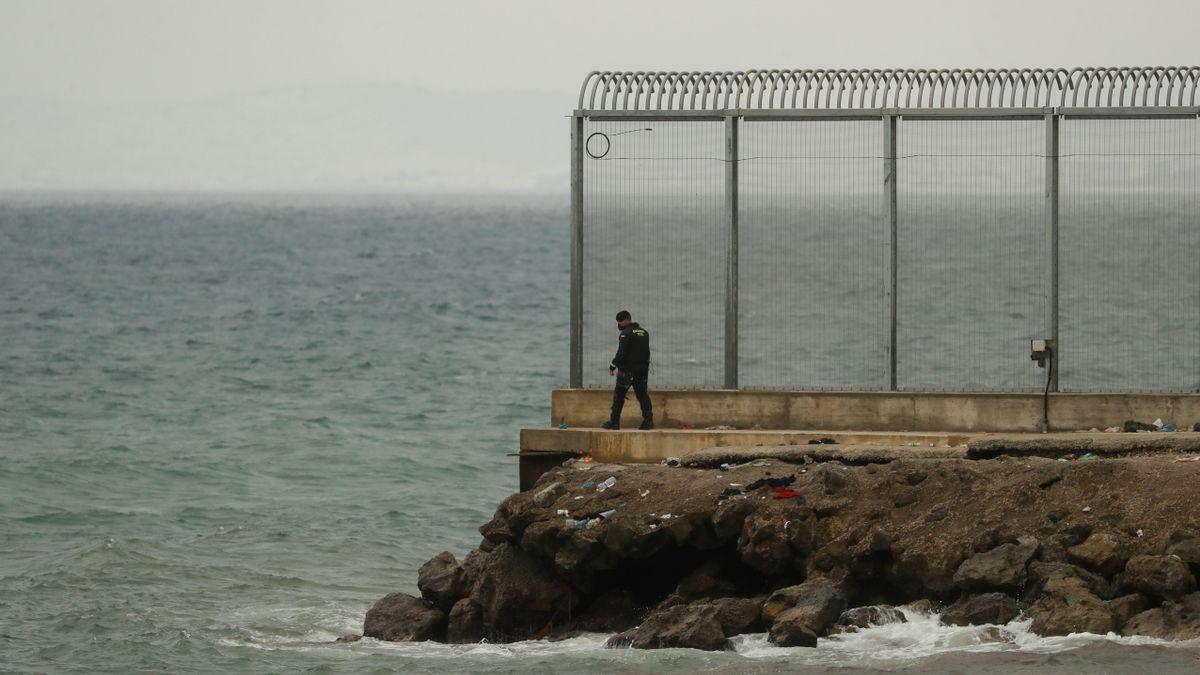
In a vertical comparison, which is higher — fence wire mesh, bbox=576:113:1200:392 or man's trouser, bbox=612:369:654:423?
fence wire mesh, bbox=576:113:1200:392

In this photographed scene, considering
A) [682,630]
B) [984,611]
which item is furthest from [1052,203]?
[682,630]

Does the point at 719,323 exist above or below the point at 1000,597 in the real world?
above

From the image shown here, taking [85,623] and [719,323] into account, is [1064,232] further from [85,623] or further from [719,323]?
[85,623]

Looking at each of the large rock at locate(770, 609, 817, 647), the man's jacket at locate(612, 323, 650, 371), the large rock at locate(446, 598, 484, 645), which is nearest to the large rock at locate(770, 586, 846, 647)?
the large rock at locate(770, 609, 817, 647)

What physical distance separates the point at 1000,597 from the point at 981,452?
238 cm

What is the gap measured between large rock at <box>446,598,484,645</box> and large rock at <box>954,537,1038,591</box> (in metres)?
4.75

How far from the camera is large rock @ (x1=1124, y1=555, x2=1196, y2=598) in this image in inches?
640

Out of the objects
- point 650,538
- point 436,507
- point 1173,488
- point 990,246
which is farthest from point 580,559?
point 436,507

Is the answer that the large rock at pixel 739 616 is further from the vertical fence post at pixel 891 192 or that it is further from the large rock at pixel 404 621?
the vertical fence post at pixel 891 192

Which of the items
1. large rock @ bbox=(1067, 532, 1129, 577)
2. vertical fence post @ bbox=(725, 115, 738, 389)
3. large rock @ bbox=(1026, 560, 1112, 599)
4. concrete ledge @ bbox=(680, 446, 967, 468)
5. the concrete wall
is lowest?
large rock @ bbox=(1026, 560, 1112, 599)

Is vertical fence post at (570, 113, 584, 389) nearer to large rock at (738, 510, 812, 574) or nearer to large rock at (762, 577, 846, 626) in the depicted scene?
large rock at (738, 510, 812, 574)

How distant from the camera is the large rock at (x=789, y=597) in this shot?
17.4m

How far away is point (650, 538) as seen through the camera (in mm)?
18328

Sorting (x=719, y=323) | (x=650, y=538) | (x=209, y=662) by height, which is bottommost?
(x=209, y=662)
